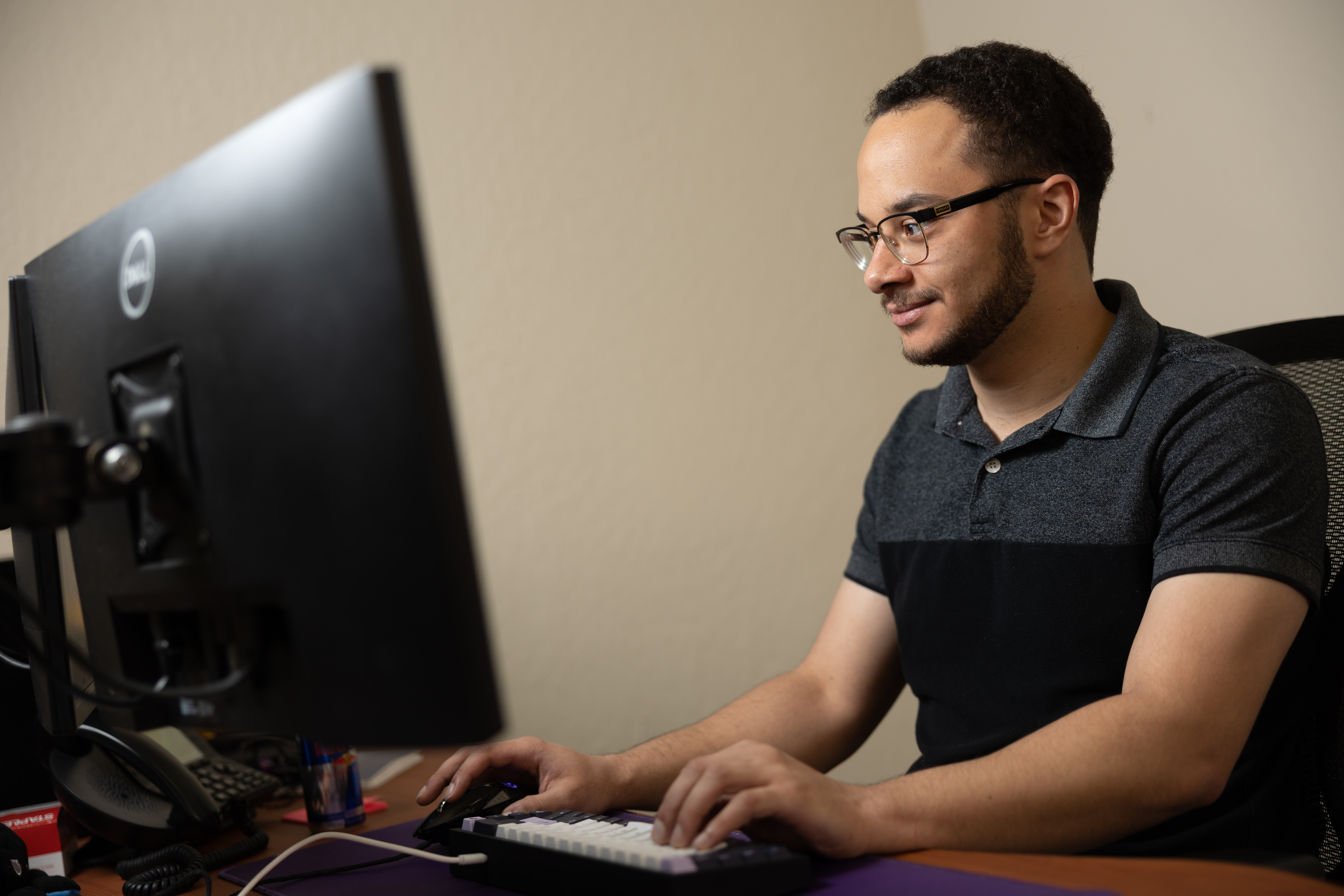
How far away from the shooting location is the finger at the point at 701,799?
624 millimetres

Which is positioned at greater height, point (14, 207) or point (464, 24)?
point (464, 24)

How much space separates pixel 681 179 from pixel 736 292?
0.26 meters

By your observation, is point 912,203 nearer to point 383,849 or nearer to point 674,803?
point 674,803

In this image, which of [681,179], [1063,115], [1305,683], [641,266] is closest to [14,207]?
[641,266]

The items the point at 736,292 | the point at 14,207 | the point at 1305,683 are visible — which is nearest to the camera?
the point at 1305,683

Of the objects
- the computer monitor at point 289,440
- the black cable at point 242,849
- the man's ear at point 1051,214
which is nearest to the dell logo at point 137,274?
the computer monitor at point 289,440

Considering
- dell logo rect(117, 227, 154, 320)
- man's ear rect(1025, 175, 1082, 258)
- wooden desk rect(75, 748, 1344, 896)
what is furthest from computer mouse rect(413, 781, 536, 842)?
man's ear rect(1025, 175, 1082, 258)

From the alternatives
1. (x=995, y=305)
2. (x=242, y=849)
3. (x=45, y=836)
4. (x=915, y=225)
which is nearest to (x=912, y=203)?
(x=915, y=225)

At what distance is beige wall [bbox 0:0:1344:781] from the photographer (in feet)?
5.11

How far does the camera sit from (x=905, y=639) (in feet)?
3.59

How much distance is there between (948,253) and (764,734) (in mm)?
592

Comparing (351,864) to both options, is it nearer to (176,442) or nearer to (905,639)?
(176,442)

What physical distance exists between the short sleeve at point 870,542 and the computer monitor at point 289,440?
2.61 feet

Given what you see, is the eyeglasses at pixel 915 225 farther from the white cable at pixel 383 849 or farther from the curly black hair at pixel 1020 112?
the white cable at pixel 383 849
